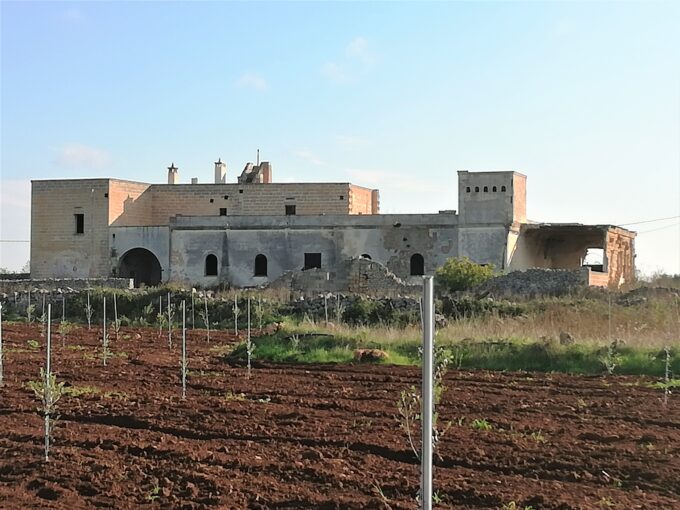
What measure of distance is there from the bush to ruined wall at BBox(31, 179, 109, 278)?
59.8ft

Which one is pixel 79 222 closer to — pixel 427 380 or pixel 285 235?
pixel 285 235

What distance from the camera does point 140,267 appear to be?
45.0m

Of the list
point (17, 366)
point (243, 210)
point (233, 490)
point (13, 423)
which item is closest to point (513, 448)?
point (233, 490)

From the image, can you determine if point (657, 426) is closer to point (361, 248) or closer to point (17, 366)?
point (17, 366)

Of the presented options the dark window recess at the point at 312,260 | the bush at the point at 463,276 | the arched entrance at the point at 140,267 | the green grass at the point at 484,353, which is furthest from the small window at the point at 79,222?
the green grass at the point at 484,353

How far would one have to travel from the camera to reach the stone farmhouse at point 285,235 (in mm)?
36156

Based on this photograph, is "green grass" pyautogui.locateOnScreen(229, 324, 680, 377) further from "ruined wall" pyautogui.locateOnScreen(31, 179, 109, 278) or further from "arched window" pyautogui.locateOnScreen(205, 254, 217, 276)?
"ruined wall" pyautogui.locateOnScreen(31, 179, 109, 278)

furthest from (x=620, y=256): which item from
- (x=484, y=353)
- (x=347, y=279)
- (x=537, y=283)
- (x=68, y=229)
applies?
(x=68, y=229)

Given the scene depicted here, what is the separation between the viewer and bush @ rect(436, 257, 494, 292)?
3153cm

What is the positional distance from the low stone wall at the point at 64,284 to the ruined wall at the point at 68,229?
456cm

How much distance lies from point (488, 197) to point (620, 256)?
7.56 m

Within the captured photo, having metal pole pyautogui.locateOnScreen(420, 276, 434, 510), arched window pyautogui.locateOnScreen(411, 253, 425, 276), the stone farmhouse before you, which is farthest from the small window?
metal pole pyautogui.locateOnScreen(420, 276, 434, 510)

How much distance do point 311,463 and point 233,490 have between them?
1.07 metres

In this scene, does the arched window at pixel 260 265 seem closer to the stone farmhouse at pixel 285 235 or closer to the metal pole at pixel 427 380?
the stone farmhouse at pixel 285 235
